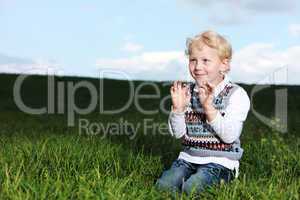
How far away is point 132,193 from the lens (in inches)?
179

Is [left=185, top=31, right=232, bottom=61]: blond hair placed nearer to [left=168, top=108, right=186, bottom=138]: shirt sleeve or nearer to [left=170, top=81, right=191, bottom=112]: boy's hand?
[left=170, top=81, right=191, bottom=112]: boy's hand

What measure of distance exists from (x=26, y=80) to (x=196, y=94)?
1737cm

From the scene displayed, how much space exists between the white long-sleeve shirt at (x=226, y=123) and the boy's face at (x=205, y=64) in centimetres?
14

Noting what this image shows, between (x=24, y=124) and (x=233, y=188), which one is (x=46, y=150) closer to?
(x=233, y=188)

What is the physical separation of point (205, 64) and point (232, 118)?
525mm

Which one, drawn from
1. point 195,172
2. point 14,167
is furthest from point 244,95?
point 14,167

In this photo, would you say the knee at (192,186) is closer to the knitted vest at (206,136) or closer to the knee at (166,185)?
the knee at (166,185)

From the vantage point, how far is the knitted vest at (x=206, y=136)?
5.36 meters

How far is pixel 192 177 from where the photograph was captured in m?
5.17

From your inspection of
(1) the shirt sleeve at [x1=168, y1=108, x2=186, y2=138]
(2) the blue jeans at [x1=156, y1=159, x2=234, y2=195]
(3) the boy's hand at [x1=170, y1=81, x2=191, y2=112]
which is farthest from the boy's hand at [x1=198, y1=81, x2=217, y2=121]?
(2) the blue jeans at [x1=156, y1=159, x2=234, y2=195]

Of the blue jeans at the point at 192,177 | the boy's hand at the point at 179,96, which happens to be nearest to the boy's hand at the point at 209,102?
the boy's hand at the point at 179,96

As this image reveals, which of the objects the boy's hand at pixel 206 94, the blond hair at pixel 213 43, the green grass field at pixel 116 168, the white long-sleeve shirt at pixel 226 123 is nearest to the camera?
the green grass field at pixel 116 168

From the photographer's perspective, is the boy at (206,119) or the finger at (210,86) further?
the boy at (206,119)

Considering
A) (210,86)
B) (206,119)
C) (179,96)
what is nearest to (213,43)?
(210,86)
